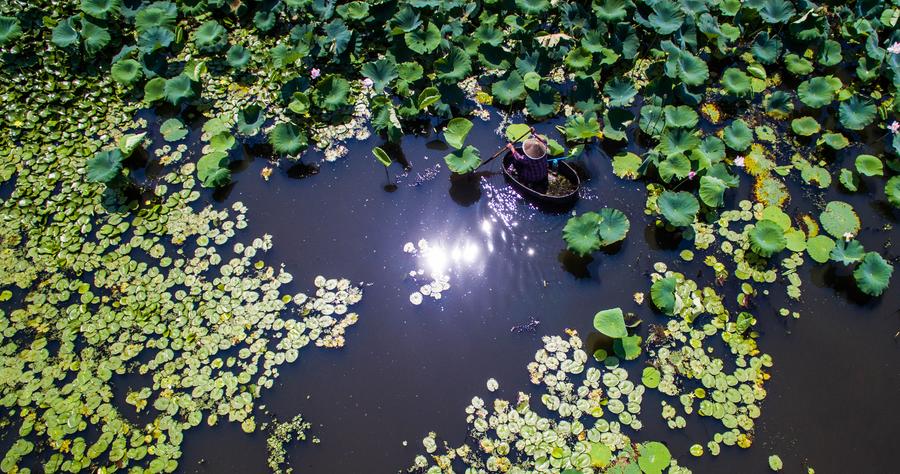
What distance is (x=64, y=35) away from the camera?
6852 millimetres

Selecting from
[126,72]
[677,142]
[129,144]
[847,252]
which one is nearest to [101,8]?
[126,72]

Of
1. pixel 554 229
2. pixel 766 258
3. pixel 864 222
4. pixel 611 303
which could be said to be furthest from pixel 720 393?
pixel 864 222

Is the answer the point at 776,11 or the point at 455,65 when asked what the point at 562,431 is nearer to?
the point at 455,65

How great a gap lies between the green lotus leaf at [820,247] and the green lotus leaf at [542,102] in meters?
2.93

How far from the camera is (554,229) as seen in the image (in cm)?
571

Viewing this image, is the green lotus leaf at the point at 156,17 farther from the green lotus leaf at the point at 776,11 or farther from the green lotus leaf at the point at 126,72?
the green lotus leaf at the point at 776,11

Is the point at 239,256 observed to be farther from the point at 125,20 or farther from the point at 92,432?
the point at 125,20

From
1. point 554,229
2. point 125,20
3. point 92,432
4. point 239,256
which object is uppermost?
point 125,20

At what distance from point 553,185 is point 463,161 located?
3.22 ft

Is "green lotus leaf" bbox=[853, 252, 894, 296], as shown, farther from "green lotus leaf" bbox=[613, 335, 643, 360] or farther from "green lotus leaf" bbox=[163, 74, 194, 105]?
"green lotus leaf" bbox=[163, 74, 194, 105]

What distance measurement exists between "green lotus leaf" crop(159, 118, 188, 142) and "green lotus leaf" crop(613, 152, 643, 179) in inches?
190

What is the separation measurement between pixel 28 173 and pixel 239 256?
8.76ft

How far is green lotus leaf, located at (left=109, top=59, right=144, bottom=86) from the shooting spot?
21.6 ft

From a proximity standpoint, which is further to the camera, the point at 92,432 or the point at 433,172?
the point at 433,172
